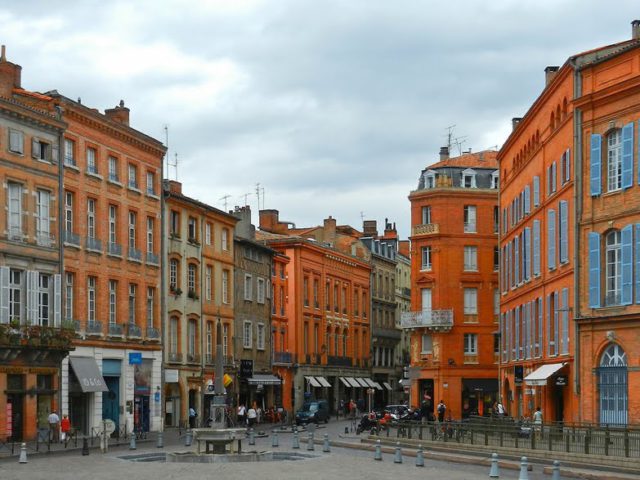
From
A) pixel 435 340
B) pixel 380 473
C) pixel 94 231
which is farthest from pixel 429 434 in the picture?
pixel 435 340

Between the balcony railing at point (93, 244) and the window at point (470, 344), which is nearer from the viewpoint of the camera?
the balcony railing at point (93, 244)

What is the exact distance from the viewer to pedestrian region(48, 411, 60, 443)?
5125cm

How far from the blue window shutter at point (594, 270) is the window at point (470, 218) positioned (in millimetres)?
37316

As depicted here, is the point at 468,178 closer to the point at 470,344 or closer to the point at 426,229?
the point at 426,229

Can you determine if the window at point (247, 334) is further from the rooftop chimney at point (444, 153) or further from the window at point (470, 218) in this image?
the rooftop chimney at point (444, 153)

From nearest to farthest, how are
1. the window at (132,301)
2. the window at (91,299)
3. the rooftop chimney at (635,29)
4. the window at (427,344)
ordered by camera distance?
the rooftop chimney at (635,29), the window at (91,299), the window at (132,301), the window at (427,344)

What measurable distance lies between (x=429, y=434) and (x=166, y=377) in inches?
830

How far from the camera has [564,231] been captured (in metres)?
50.6

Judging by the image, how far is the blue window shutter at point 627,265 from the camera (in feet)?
145

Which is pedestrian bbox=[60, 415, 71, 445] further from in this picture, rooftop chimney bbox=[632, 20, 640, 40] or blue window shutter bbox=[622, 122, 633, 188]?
rooftop chimney bbox=[632, 20, 640, 40]

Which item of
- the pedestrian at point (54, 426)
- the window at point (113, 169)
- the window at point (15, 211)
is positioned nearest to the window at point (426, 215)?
the window at point (113, 169)

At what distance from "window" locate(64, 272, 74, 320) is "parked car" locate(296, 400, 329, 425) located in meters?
25.8

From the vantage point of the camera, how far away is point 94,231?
58312 millimetres

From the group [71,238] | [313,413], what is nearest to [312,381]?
[313,413]
